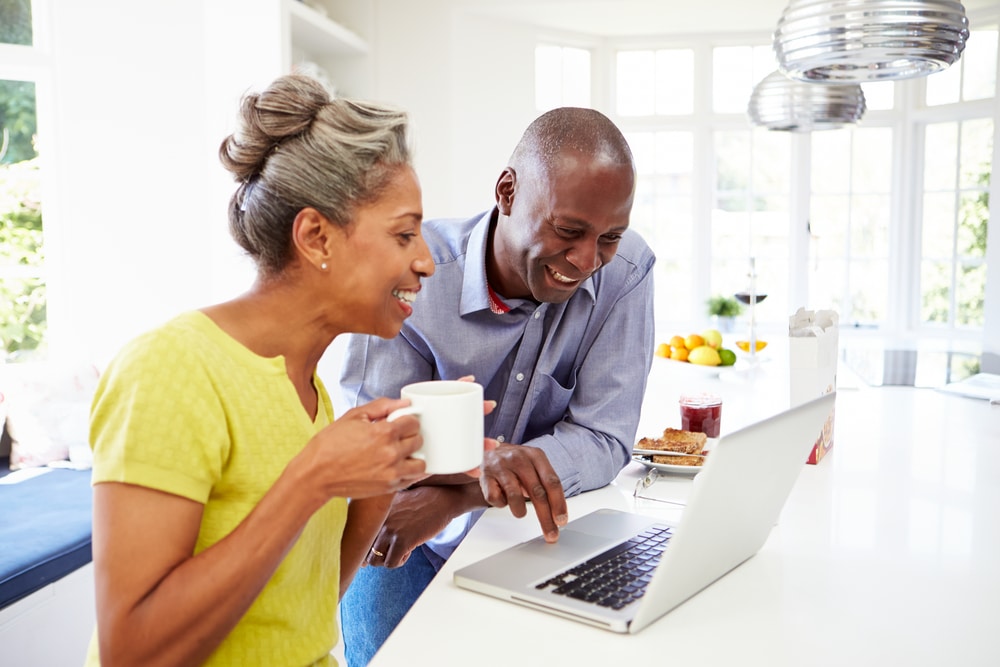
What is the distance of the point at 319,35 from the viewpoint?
462 cm

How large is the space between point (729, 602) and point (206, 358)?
69 centimetres

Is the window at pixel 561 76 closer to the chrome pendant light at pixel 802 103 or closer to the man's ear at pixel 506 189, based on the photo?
the chrome pendant light at pixel 802 103

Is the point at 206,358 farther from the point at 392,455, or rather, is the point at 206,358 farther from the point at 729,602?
the point at 729,602

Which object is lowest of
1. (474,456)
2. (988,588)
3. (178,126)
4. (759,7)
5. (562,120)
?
(988,588)

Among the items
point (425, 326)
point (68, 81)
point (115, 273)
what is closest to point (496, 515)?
point (425, 326)

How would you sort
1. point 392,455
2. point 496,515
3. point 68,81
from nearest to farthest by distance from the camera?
point 392,455, point 496,515, point 68,81

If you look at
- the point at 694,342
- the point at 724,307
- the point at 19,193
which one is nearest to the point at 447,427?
the point at 694,342

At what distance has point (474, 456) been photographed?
100 centimetres

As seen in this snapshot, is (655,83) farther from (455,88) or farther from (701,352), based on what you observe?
(701,352)

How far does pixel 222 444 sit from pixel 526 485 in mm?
482

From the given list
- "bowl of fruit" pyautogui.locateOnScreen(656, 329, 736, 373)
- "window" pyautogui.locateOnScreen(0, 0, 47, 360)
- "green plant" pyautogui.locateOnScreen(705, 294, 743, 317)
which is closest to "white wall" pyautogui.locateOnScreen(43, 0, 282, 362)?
"window" pyautogui.locateOnScreen(0, 0, 47, 360)

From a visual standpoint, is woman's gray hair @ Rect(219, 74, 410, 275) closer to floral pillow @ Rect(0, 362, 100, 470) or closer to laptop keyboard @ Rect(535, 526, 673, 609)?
laptop keyboard @ Rect(535, 526, 673, 609)

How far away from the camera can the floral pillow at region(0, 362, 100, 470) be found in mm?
3428

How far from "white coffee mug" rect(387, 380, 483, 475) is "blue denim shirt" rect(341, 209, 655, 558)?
1.96 feet
